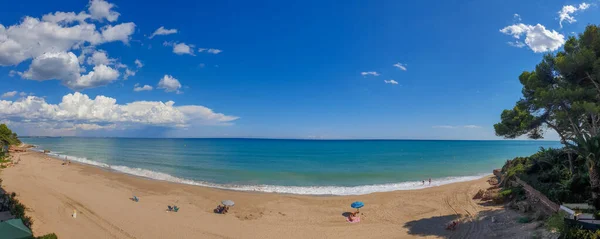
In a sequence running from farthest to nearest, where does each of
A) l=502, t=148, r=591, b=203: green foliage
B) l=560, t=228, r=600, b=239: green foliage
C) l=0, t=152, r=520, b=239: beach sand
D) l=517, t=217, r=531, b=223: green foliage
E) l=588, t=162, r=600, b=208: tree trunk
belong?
1. l=0, t=152, r=520, b=239: beach sand
2. l=517, t=217, r=531, b=223: green foliage
3. l=502, t=148, r=591, b=203: green foliage
4. l=588, t=162, r=600, b=208: tree trunk
5. l=560, t=228, r=600, b=239: green foliage

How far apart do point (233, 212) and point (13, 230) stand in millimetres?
11612

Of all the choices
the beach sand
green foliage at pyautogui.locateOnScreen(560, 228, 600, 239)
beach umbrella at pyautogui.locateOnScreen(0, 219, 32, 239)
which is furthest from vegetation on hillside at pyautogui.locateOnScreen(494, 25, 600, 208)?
beach umbrella at pyautogui.locateOnScreen(0, 219, 32, 239)

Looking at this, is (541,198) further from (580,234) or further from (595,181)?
(580,234)

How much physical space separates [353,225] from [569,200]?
11.0 m

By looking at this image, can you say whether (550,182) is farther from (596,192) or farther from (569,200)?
(596,192)

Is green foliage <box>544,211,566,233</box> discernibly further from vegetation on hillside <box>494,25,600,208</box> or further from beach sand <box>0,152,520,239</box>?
beach sand <box>0,152,520,239</box>

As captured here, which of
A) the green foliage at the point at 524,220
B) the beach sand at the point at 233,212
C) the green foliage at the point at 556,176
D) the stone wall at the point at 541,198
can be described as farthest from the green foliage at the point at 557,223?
the beach sand at the point at 233,212

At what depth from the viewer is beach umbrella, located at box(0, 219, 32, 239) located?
1134 centimetres

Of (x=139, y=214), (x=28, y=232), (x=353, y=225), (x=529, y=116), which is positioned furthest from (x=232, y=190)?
(x=529, y=116)

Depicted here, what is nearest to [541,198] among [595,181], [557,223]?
[595,181]

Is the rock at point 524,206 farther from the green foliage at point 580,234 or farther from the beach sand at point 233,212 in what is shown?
the green foliage at point 580,234

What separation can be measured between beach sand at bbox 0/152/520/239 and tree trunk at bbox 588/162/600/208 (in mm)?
5042

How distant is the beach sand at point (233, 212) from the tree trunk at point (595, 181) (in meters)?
5.04

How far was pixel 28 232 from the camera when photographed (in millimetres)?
11875
